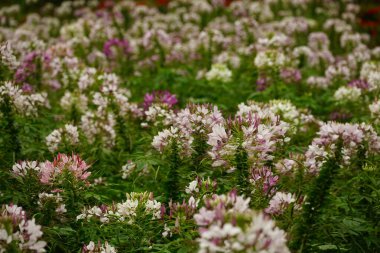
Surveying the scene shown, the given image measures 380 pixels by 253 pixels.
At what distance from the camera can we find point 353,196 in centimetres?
316

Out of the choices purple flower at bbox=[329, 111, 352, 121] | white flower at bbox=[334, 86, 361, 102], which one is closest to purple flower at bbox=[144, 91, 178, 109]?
purple flower at bbox=[329, 111, 352, 121]

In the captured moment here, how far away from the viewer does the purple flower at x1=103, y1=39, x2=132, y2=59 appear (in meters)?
6.94

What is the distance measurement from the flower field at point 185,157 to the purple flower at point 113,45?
0.03m

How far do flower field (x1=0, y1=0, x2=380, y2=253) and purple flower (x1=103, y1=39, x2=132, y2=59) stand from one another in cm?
3

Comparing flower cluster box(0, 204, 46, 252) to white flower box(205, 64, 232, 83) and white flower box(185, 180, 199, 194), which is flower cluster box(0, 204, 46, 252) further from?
white flower box(205, 64, 232, 83)

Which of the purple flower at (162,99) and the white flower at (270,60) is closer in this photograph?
the purple flower at (162,99)

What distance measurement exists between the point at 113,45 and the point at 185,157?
14.7 feet

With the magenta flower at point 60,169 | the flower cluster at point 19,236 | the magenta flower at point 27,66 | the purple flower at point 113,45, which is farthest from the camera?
the purple flower at point 113,45

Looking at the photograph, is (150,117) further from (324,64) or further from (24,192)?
(324,64)

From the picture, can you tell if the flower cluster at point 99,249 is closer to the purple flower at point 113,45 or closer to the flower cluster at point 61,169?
the flower cluster at point 61,169

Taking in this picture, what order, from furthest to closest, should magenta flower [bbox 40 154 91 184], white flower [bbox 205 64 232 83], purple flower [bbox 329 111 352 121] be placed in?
white flower [bbox 205 64 232 83] < purple flower [bbox 329 111 352 121] < magenta flower [bbox 40 154 91 184]

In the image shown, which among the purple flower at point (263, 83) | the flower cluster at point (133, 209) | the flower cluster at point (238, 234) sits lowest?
the flower cluster at point (238, 234)

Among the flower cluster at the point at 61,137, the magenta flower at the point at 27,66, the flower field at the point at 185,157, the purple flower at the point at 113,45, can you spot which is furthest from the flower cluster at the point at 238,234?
the purple flower at the point at 113,45

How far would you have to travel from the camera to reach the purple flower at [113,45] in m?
6.94
